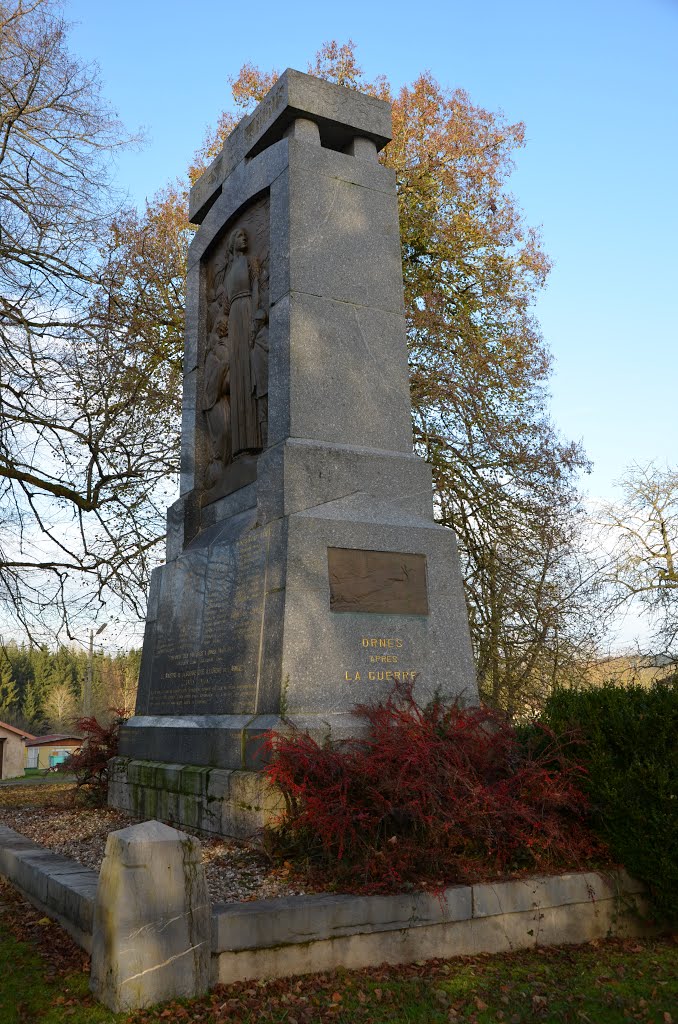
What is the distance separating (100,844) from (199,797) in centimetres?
99

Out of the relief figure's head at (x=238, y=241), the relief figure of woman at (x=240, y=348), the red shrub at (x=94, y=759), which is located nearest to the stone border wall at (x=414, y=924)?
the relief figure of woman at (x=240, y=348)

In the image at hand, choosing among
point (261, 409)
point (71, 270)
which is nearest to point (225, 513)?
point (261, 409)

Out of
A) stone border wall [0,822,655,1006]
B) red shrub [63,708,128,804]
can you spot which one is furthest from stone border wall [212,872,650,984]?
red shrub [63,708,128,804]

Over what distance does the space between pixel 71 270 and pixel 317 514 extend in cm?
818

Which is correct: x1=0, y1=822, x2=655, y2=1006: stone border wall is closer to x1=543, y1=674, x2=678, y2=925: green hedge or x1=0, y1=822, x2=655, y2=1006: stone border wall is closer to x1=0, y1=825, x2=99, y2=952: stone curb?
x1=0, y1=825, x2=99, y2=952: stone curb

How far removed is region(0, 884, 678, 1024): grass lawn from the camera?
3.76m

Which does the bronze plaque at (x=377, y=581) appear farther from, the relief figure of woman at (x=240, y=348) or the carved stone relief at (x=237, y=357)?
the relief figure of woman at (x=240, y=348)

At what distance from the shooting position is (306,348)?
732 centimetres

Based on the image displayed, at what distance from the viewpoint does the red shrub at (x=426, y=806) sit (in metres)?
4.71

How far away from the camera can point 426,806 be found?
15.8 ft

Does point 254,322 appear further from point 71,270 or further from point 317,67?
point 317,67

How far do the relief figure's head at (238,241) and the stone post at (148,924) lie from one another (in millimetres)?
6127

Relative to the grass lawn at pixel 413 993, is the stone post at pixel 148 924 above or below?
above

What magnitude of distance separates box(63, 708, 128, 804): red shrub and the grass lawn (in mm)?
4429
